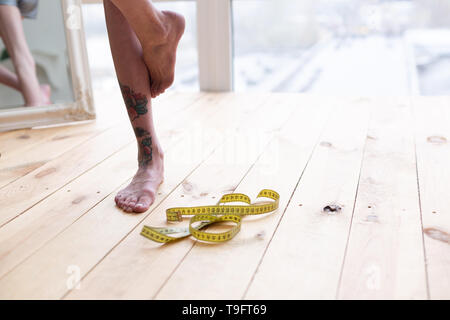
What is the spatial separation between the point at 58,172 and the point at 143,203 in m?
0.47

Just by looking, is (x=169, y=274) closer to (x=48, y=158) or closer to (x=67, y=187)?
(x=67, y=187)

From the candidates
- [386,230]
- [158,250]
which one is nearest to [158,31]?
[158,250]

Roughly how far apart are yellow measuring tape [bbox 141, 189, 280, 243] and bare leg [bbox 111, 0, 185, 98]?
0.41 meters

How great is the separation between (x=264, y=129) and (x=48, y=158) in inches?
34.9

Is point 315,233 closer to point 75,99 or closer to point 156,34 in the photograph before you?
point 156,34

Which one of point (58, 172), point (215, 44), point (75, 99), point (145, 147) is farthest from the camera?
point (215, 44)

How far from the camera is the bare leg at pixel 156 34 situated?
127 centimetres

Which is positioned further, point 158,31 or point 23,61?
point 23,61

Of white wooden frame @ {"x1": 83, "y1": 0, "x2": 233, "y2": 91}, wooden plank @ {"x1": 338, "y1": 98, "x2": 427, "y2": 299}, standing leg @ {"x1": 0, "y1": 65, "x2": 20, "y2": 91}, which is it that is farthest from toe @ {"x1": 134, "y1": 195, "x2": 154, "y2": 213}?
white wooden frame @ {"x1": 83, "y1": 0, "x2": 233, "y2": 91}

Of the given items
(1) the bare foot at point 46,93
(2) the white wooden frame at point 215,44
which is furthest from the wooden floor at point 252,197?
(2) the white wooden frame at point 215,44

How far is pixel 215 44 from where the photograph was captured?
2.69 m

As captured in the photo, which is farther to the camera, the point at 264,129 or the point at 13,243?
the point at 264,129

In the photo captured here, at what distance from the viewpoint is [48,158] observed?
175 cm
